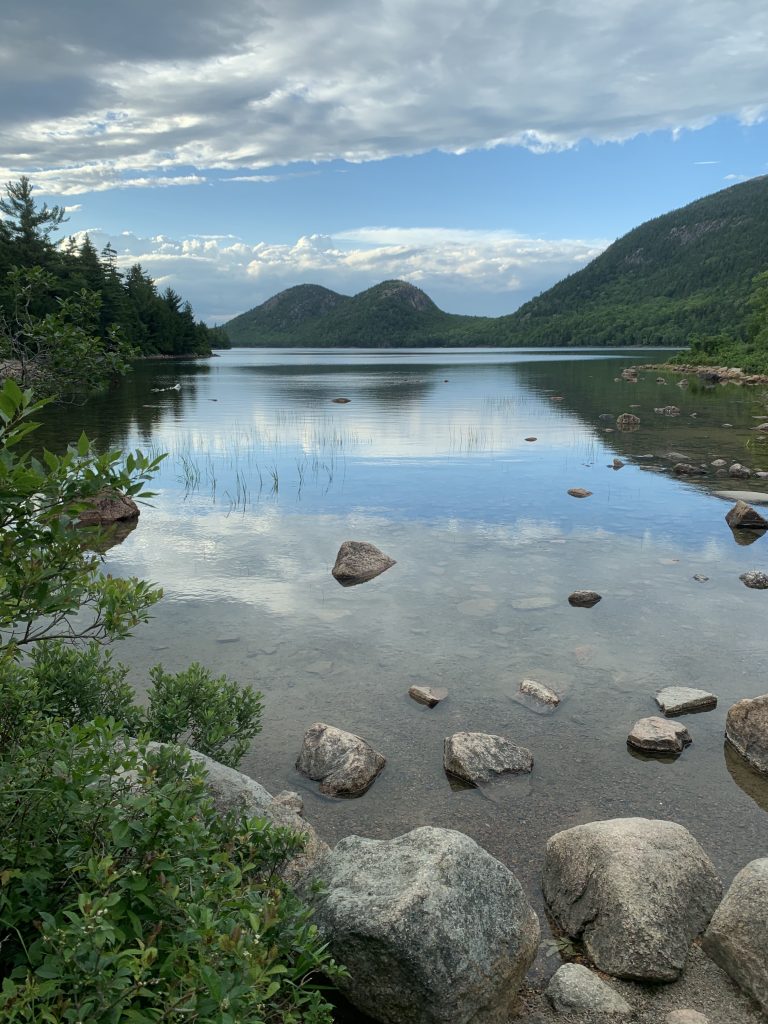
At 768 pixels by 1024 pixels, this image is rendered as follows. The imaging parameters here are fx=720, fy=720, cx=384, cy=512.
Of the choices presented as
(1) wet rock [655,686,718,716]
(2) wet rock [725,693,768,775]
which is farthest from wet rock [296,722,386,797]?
(2) wet rock [725,693,768,775]

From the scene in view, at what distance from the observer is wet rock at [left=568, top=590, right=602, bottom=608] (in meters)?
15.4

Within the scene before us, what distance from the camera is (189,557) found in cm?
1920

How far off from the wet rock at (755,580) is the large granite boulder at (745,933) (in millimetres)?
11317

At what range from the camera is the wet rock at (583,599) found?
50.5 feet

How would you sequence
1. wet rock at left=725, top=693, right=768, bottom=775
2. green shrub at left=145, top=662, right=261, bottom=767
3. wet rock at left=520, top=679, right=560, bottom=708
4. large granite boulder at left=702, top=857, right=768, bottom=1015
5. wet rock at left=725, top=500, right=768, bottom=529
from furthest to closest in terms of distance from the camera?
wet rock at left=725, top=500, right=768, bottom=529 < wet rock at left=520, top=679, right=560, bottom=708 < wet rock at left=725, top=693, right=768, bottom=775 < green shrub at left=145, top=662, right=261, bottom=767 < large granite boulder at left=702, top=857, right=768, bottom=1015

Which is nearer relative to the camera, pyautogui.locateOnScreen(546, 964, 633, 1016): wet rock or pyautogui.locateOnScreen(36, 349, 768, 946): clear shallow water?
pyautogui.locateOnScreen(546, 964, 633, 1016): wet rock

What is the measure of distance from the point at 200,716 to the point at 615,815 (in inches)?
203

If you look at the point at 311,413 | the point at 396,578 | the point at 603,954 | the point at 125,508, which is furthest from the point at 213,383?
the point at 603,954

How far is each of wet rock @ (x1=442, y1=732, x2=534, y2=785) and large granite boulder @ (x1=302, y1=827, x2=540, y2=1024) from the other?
3.08 meters

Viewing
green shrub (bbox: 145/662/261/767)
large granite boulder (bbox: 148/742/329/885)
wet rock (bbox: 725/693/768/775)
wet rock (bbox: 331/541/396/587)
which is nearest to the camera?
large granite boulder (bbox: 148/742/329/885)

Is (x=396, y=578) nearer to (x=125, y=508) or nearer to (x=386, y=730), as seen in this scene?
(x=386, y=730)

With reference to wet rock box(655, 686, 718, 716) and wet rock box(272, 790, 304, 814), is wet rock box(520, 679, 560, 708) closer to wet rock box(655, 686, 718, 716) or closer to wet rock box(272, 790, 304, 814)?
wet rock box(655, 686, 718, 716)

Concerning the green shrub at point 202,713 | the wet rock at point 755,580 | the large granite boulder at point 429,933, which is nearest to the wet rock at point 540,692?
the green shrub at point 202,713

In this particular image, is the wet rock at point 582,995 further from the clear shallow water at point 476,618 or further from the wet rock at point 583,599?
the wet rock at point 583,599
